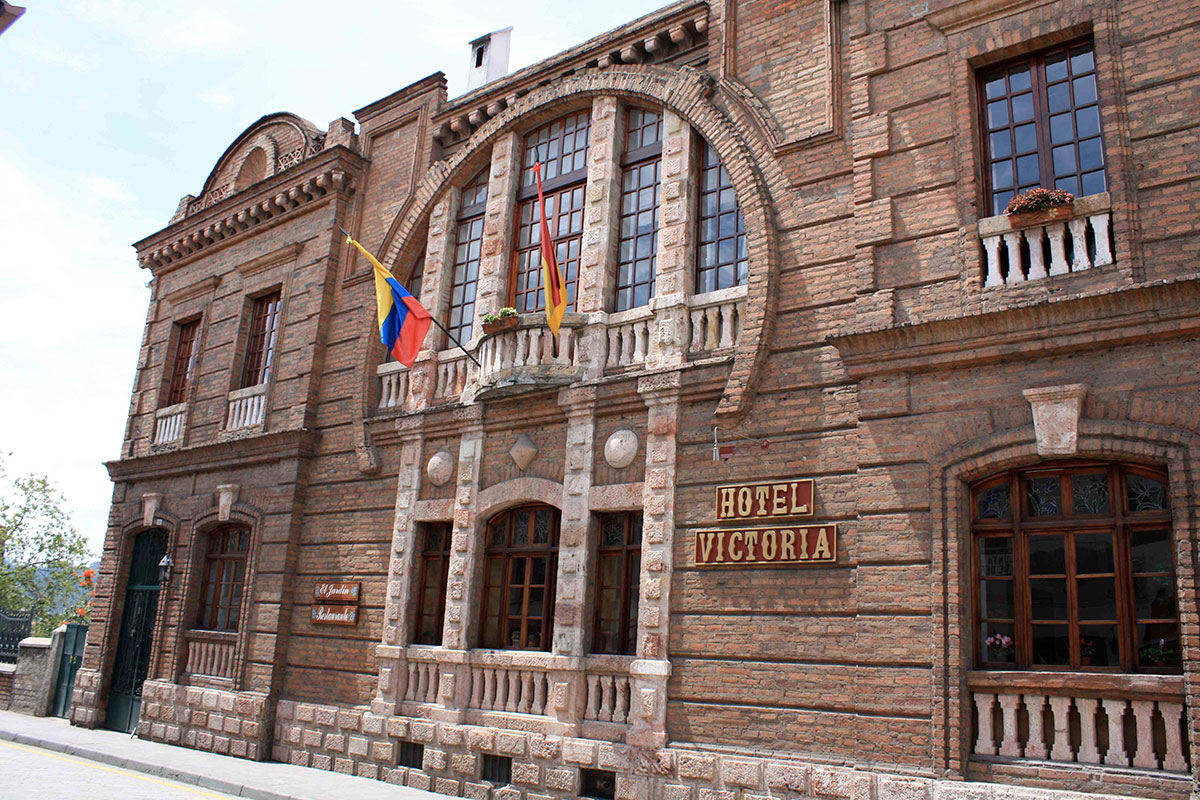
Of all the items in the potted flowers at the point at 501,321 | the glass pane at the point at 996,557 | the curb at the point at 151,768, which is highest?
the potted flowers at the point at 501,321

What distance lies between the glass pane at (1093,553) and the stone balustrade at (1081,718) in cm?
92

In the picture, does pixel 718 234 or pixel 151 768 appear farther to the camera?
pixel 151 768

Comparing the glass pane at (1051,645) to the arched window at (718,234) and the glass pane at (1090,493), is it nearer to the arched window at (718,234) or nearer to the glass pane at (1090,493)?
the glass pane at (1090,493)

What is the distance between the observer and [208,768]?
41.5 ft

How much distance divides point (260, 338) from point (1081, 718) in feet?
48.3

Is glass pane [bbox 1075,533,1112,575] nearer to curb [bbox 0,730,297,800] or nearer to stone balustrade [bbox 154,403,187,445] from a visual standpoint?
curb [bbox 0,730,297,800]

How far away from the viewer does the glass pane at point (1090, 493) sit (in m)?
7.95

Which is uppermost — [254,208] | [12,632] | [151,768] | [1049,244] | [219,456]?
[254,208]

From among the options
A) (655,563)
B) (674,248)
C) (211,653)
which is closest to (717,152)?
(674,248)

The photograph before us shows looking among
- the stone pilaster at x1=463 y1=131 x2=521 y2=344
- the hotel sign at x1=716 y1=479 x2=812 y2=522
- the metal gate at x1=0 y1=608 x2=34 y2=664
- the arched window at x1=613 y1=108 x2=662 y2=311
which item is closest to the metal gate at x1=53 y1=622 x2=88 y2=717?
the metal gate at x1=0 y1=608 x2=34 y2=664

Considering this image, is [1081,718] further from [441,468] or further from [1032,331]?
[441,468]

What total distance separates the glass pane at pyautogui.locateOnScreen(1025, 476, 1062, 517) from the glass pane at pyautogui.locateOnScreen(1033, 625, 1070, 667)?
0.99 m

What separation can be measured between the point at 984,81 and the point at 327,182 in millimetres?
10829

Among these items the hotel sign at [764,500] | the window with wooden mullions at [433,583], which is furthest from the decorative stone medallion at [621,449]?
the window with wooden mullions at [433,583]
